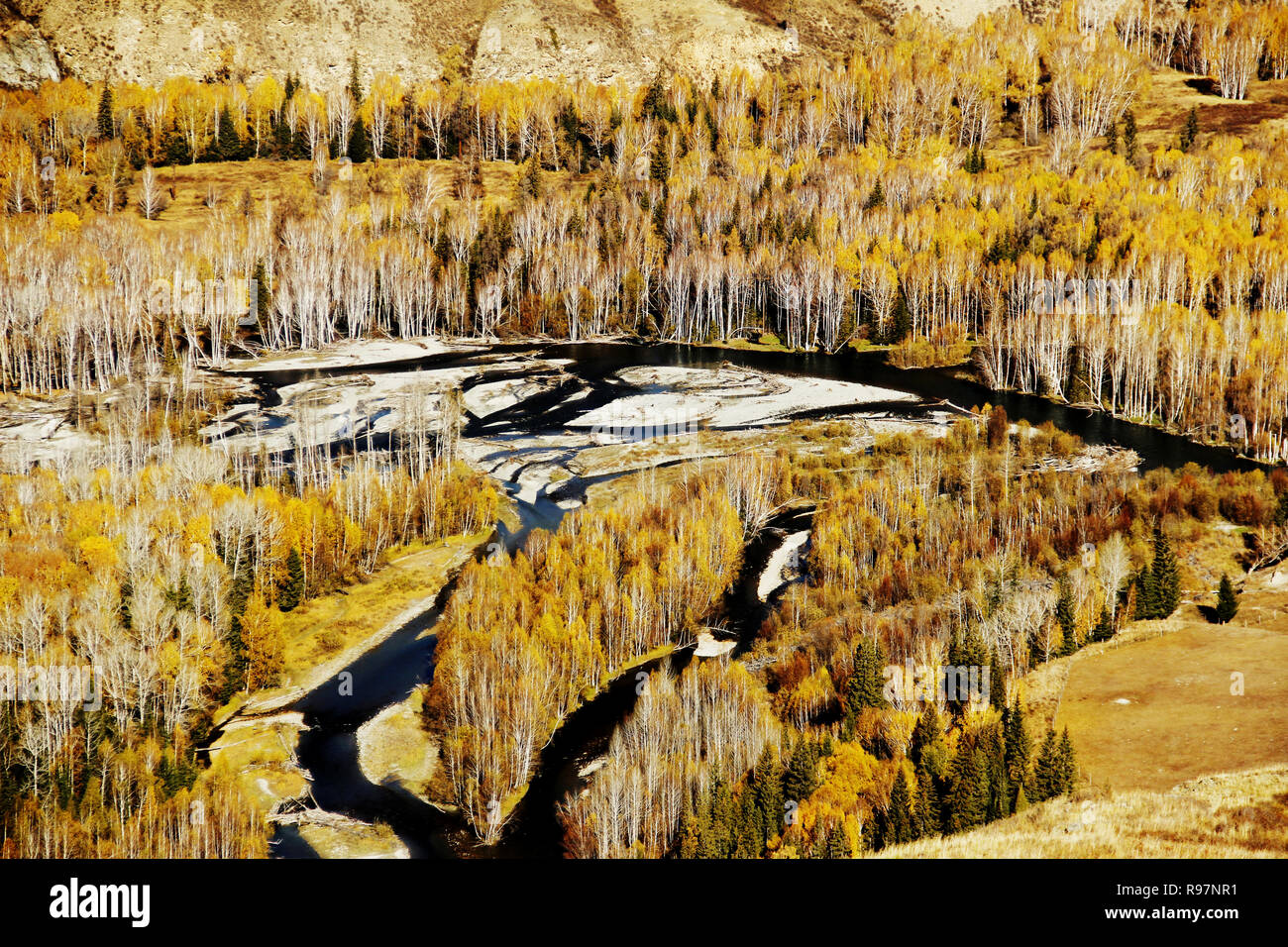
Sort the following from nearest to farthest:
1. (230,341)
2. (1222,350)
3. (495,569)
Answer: (495,569) < (1222,350) < (230,341)

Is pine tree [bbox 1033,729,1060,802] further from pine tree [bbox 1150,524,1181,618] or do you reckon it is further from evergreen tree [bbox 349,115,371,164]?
evergreen tree [bbox 349,115,371,164]

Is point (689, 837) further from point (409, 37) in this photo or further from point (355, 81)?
point (409, 37)

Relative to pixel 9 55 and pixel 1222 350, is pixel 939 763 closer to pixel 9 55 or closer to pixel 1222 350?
pixel 1222 350

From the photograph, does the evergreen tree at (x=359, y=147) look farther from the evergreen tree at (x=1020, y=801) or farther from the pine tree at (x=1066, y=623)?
the evergreen tree at (x=1020, y=801)

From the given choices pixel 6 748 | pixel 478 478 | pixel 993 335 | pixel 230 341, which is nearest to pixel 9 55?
pixel 230 341

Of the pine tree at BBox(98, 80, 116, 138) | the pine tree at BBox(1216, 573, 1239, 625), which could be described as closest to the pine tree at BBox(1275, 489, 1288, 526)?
the pine tree at BBox(1216, 573, 1239, 625)
